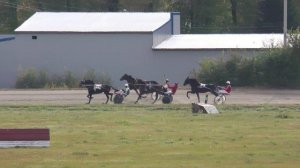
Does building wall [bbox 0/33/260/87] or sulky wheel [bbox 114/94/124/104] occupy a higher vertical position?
building wall [bbox 0/33/260/87]

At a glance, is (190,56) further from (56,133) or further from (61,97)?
(56,133)

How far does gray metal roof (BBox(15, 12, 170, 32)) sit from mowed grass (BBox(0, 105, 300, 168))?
87.8ft

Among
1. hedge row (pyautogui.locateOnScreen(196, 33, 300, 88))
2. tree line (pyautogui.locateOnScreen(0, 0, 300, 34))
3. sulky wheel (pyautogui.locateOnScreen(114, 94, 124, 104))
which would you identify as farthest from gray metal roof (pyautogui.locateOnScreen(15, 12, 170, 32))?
tree line (pyautogui.locateOnScreen(0, 0, 300, 34))

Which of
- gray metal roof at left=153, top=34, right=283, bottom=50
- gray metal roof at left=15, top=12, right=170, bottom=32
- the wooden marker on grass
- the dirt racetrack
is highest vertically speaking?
gray metal roof at left=15, top=12, right=170, bottom=32

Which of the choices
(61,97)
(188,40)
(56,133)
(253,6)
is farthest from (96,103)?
(253,6)

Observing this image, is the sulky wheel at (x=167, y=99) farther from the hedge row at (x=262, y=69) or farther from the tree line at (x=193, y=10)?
the tree line at (x=193, y=10)

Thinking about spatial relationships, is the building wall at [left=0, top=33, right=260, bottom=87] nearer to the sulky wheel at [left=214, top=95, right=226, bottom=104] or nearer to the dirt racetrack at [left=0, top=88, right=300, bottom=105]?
the dirt racetrack at [left=0, top=88, right=300, bottom=105]

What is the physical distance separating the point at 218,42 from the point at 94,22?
8896 millimetres

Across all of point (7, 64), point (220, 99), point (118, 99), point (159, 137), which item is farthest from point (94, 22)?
point (159, 137)

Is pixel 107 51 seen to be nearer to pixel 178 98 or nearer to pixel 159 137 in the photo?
pixel 178 98

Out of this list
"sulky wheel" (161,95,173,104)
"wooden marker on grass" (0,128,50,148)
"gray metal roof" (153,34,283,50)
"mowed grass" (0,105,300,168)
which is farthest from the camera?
"gray metal roof" (153,34,283,50)

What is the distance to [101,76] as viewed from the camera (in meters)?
63.3

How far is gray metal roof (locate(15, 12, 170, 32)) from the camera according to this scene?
65875mm

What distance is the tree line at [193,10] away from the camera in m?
95.5
